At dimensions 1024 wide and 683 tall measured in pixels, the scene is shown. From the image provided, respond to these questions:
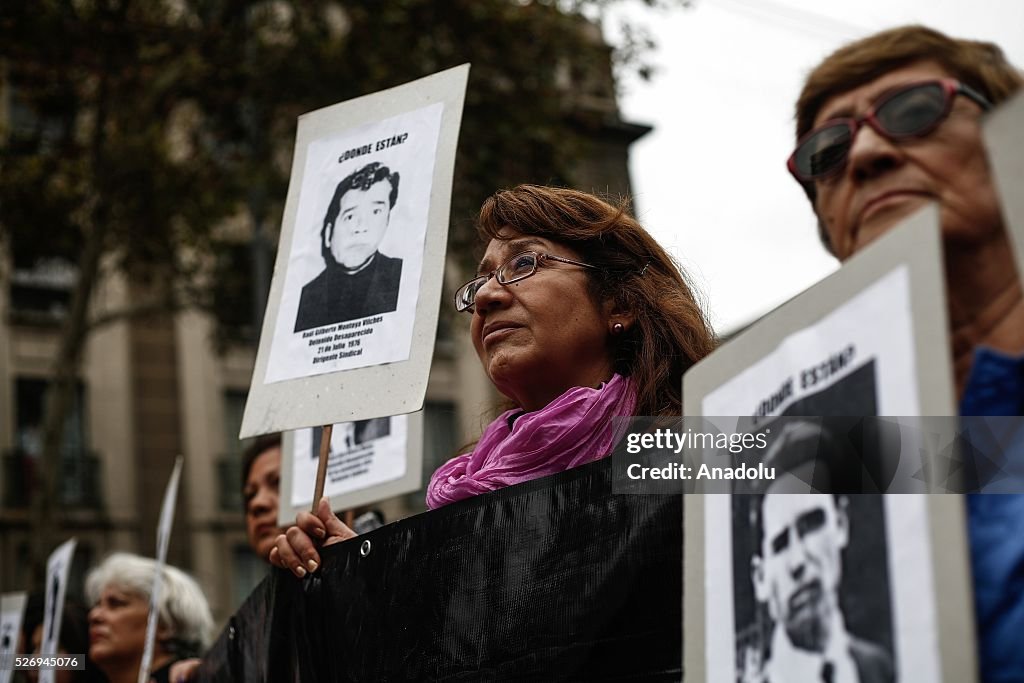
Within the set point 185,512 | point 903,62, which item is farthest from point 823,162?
point 185,512

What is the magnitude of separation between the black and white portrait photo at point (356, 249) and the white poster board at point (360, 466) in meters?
1.15

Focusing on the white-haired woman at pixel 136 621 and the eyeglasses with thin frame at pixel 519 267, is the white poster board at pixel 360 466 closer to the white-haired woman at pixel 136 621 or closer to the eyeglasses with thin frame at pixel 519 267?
the white-haired woman at pixel 136 621

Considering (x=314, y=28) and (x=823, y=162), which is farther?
(x=314, y=28)

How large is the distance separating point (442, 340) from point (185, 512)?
518 centimetres

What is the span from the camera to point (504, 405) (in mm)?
3225

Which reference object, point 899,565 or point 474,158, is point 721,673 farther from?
point 474,158

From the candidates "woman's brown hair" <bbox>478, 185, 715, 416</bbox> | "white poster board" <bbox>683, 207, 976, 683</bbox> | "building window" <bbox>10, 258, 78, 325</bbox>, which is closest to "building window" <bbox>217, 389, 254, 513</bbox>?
"building window" <bbox>10, 258, 78, 325</bbox>

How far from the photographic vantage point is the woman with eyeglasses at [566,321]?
8.57 ft

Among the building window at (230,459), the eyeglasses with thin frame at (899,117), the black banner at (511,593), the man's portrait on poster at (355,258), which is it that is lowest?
the black banner at (511,593)

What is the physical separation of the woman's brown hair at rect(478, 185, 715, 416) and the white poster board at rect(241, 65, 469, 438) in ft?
0.80

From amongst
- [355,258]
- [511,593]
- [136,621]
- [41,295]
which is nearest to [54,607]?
[136,621]

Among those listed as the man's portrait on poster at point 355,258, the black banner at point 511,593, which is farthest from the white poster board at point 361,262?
the black banner at point 511,593

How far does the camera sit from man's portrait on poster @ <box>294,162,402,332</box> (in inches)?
106

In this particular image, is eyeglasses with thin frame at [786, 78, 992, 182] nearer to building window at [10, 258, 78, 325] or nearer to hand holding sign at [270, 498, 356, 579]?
hand holding sign at [270, 498, 356, 579]
